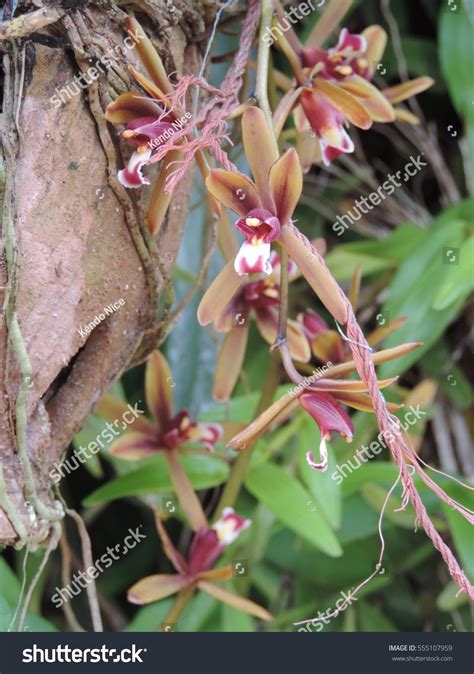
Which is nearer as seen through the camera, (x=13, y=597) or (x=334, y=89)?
(x=334, y=89)

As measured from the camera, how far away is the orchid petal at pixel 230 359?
707mm

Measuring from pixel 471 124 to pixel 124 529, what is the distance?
0.77 meters

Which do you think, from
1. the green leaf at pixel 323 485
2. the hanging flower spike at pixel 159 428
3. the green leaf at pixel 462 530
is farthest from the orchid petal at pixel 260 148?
the green leaf at pixel 462 530

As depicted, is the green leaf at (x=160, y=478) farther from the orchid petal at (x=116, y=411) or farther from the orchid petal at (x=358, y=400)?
→ the orchid petal at (x=358, y=400)

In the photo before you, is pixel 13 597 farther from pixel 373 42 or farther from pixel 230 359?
pixel 373 42

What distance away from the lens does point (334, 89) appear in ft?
2.06

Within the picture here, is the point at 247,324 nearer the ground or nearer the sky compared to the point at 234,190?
nearer the ground

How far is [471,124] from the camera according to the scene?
1.05m

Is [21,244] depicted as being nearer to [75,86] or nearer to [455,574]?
[75,86]

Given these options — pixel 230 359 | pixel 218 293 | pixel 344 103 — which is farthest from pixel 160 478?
pixel 344 103

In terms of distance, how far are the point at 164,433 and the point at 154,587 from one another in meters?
0.14

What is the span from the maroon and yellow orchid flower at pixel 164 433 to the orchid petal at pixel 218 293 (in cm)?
19

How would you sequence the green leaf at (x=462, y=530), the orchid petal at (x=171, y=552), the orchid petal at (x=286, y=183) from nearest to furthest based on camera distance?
the orchid petal at (x=286, y=183) → the orchid petal at (x=171, y=552) → the green leaf at (x=462, y=530)
